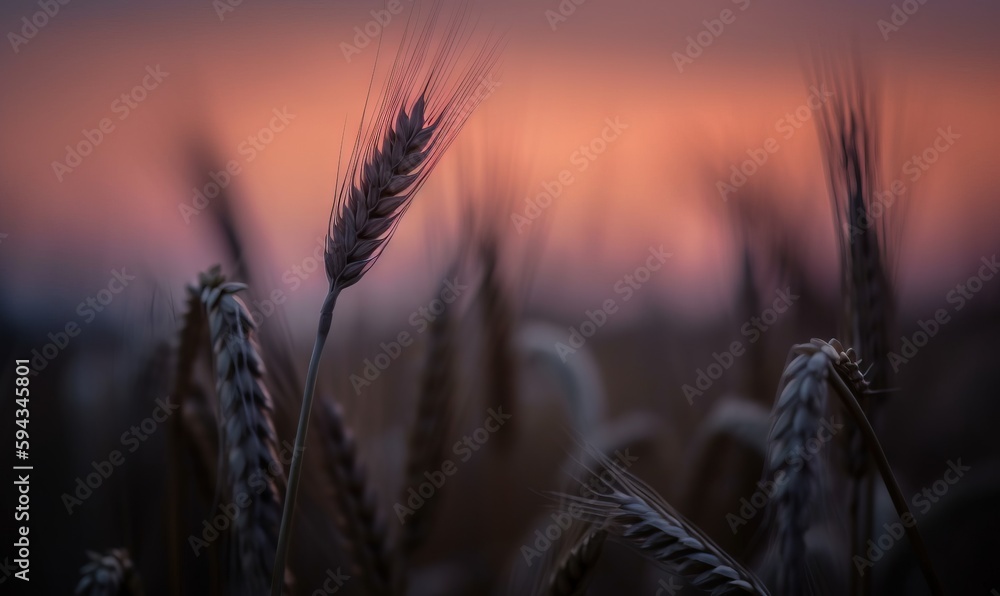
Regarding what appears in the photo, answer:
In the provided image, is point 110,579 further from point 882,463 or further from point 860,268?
point 860,268

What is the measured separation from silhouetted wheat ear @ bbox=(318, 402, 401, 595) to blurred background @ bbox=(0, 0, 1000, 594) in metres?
0.09

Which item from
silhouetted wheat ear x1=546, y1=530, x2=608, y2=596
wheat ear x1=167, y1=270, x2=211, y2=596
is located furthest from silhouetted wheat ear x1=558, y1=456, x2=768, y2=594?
wheat ear x1=167, y1=270, x2=211, y2=596

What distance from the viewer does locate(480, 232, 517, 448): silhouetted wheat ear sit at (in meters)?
1.03

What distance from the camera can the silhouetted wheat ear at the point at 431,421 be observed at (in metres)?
0.97

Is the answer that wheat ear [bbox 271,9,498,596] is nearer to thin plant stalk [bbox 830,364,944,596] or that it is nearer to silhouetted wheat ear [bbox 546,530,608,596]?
silhouetted wheat ear [bbox 546,530,608,596]

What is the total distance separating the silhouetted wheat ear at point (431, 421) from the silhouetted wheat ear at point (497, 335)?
67 millimetres

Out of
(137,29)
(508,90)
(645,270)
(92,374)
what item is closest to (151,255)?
(92,374)

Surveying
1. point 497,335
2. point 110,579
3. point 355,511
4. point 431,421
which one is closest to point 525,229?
point 497,335

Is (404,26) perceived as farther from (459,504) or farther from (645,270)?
(459,504)

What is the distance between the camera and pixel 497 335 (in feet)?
3.43

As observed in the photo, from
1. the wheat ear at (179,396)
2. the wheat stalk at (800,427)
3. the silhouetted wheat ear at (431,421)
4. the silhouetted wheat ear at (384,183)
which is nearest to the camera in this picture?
the wheat stalk at (800,427)

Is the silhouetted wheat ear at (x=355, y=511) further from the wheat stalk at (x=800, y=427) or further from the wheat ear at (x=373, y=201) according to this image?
the wheat stalk at (x=800, y=427)

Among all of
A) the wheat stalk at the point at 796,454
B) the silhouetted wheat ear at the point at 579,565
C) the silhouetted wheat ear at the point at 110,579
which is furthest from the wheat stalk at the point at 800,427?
the silhouetted wheat ear at the point at 110,579

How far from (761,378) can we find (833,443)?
5.7 inches
